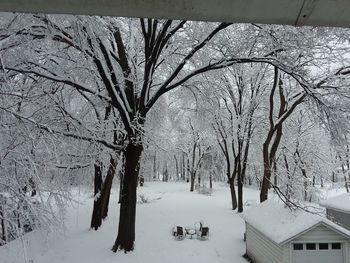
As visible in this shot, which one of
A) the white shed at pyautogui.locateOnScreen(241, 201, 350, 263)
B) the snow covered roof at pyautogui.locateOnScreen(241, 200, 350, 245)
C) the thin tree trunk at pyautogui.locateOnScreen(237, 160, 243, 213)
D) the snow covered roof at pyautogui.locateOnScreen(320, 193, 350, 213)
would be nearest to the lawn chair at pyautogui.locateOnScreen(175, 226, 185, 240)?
the snow covered roof at pyautogui.locateOnScreen(241, 200, 350, 245)

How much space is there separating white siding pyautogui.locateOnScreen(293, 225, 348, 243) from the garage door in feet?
0.67

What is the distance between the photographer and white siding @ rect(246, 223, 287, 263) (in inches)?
478

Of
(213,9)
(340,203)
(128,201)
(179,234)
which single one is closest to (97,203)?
(128,201)

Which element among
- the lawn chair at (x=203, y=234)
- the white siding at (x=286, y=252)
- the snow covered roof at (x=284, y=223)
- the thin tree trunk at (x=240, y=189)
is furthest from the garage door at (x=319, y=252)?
the thin tree trunk at (x=240, y=189)

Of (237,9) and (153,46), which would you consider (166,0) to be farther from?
(153,46)

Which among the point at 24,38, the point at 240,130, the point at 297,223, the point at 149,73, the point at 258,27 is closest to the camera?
the point at 24,38

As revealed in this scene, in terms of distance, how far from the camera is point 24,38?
7.70 metres

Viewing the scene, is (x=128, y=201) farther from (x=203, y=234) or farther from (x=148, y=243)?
(x=203, y=234)

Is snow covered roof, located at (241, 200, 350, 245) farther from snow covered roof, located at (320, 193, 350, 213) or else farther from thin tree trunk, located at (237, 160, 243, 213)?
thin tree trunk, located at (237, 160, 243, 213)

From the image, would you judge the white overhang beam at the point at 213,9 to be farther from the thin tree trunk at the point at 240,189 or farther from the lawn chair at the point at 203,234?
the thin tree trunk at the point at 240,189

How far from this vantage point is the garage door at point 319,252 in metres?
12.0

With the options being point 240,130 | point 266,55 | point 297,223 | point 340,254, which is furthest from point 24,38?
point 240,130

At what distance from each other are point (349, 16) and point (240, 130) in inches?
864

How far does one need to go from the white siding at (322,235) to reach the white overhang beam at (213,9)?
11.0 meters
